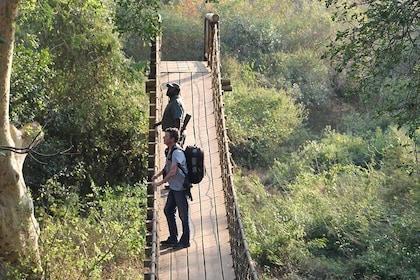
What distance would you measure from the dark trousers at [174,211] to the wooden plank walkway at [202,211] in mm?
145

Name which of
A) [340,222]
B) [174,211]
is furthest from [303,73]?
[174,211]

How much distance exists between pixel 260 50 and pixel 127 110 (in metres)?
7.52

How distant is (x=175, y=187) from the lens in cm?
615

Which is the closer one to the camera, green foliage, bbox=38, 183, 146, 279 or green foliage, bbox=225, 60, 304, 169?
green foliage, bbox=38, 183, 146, 279

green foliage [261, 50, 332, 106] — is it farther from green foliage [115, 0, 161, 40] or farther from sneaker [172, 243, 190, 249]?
sneaker [172, 243, 190, 249]

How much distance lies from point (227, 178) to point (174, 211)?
3.15ft

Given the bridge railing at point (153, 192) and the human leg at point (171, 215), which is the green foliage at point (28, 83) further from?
the human leg at point (171, 215)

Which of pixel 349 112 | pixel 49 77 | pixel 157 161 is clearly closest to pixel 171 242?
pixel 157 161

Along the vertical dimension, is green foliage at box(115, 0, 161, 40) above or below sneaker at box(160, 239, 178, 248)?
above

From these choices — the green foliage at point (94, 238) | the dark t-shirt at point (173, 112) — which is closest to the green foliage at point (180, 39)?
the green foliage at point (94, 238)

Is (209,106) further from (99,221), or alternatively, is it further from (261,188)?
(261,188)

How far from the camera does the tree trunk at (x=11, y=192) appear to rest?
754 cm

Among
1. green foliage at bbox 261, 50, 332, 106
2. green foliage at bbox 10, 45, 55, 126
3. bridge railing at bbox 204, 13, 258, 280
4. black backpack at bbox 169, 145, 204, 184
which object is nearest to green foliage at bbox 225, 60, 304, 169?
green foliage at bbox 261, 50, 332, 106

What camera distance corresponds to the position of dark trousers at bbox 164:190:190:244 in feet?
20.4
